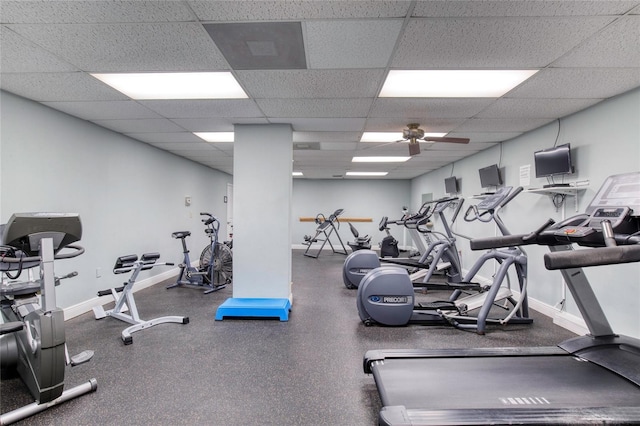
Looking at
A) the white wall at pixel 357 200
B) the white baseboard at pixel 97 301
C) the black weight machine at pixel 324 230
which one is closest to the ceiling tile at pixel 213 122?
the white baseboard at pixel 97 301

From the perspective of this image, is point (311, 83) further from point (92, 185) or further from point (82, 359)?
point (92, 185)

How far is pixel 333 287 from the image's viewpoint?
4.89m

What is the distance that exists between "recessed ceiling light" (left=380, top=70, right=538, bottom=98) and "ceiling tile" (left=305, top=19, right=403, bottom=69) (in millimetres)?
308

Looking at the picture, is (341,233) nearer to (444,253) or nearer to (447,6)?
(444,253)

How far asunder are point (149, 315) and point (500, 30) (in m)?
4.20

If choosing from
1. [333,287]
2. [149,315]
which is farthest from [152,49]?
[333,287]

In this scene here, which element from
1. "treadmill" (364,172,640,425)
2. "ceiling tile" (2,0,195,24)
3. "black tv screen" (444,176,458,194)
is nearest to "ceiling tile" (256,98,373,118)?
"ceiling tile" (2,0,195,24)

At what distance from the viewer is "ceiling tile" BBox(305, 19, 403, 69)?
1.71 m

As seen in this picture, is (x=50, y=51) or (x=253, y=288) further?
(x=253, y=288)

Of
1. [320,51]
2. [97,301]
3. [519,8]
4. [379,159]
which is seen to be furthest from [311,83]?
[379,159]

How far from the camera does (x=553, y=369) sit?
194 cm

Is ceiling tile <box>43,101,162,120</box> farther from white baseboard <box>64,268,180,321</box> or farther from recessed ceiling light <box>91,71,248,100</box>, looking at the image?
white baseboard <box>64,268,180,321</box>

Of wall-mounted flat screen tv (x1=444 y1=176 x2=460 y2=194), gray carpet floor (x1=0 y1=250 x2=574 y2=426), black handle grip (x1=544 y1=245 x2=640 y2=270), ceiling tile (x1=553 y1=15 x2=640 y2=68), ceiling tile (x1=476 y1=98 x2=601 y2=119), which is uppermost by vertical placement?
ceiling tile (x1=553 y1=15 x2=640 y2=68)

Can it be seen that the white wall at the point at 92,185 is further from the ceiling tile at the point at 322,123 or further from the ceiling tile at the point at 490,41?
the ceiling tile at the point at 490,41
